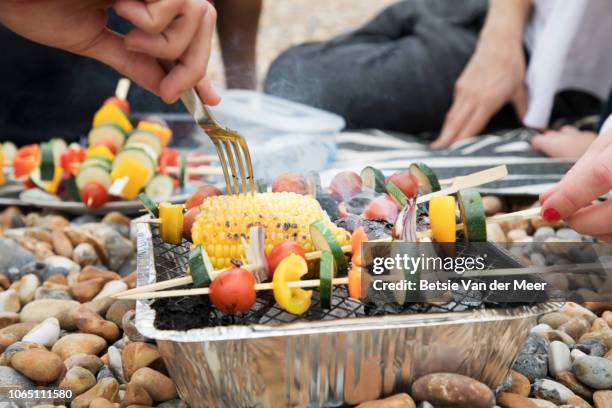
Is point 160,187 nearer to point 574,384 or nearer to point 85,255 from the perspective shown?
point 85,255

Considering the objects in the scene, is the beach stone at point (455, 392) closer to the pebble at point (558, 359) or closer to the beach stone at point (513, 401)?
the beach stone at point (513, 401)

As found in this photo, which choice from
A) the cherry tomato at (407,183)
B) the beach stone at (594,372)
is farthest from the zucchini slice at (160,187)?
the beach stone at (594,372)

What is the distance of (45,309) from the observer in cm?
192

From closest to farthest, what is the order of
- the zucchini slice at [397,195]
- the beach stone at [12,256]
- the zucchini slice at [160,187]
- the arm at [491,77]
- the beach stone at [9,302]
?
the zucchini slice at [397,195] → the beach stone at [9,302] → the beach stone at [12,256] → the zucchini slice at [160,187] → the arm at [491,77]

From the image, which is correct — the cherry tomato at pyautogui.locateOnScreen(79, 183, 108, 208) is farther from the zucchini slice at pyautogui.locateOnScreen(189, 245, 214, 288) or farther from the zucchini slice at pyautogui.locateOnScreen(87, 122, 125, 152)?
the zucchini slice at pyautogui.locateOnScreen(189, 245, 214, 288)

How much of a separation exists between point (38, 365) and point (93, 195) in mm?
1233

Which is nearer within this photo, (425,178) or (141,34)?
(141,34)

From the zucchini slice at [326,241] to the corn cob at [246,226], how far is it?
11cm

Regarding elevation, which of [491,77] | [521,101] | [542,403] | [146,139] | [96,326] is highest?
[491,77]

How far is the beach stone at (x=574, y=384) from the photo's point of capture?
1534 mm

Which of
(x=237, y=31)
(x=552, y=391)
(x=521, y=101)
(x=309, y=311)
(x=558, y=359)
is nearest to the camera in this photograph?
(x=309, y=311)

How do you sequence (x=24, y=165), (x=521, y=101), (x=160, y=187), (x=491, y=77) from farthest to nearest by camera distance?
(x=521, y=101)
(x=491, y=77)
(x=24, y=165)
(x=160, y=187)

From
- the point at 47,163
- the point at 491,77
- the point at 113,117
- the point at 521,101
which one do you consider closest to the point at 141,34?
the point at 47,163

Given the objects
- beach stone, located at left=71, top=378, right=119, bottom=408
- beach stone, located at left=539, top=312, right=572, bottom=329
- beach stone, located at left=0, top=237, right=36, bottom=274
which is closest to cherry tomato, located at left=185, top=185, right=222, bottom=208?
beach stone, located at left=71, top=378, right=119, bottom=408
